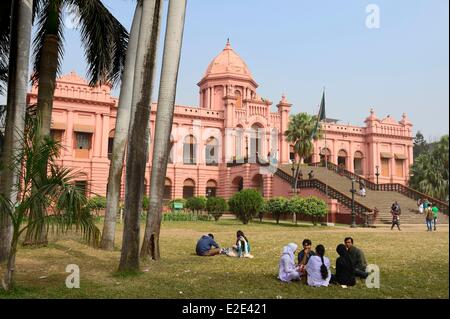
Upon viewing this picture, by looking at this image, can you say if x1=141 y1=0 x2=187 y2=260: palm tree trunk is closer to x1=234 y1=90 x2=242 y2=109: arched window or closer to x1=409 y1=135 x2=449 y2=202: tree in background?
x1=409 y1=135 x2=449 y2=202: tree in background

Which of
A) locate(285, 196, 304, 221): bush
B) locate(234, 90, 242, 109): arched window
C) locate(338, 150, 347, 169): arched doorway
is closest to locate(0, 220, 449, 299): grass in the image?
locate(285, 196, 304, 221): bush

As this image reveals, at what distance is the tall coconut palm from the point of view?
37.3ft

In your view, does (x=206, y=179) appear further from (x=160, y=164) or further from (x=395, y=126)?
(x=160, y=164)

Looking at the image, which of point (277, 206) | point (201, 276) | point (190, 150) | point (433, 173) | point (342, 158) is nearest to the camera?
point (201, 276)

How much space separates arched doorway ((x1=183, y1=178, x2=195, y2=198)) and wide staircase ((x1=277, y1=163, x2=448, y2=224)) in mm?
9219

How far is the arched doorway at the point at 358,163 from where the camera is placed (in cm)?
4847

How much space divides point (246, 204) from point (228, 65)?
26.8 meters

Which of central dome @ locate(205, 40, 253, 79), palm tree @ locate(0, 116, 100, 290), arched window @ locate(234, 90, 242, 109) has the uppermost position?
central dome @ locate(205, 40, 253, 79)

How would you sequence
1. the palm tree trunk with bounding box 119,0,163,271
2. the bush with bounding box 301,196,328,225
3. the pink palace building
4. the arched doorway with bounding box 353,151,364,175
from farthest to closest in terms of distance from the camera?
the arched doorway with bounding box 353,151,364,175 → the pink palace building → the bush with bounding box 301,196,328,225 → the palm tree trunk with bounding box 119,0,163,271

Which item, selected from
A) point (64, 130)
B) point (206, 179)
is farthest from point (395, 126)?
point (64, 130)

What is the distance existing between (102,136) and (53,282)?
31091 millimetres

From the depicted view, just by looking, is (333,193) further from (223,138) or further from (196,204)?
(223,138)

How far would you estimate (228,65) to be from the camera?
4700 cm

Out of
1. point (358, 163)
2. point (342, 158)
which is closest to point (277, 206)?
point (342, 158)
